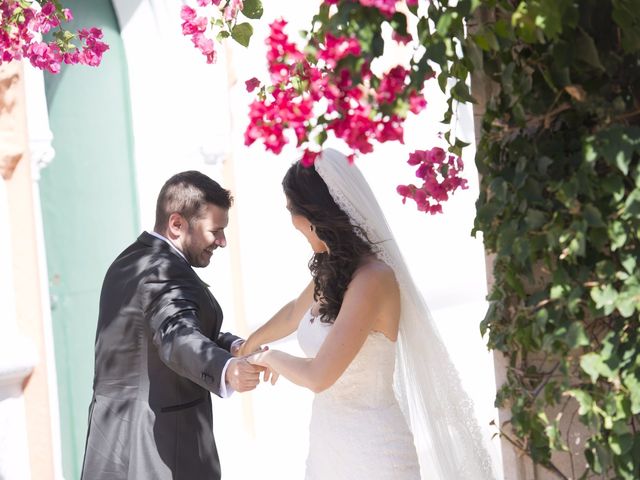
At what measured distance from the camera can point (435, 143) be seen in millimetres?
9094

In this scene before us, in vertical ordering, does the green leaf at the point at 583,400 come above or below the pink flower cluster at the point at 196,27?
below

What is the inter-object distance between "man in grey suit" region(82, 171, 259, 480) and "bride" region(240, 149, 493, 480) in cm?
32

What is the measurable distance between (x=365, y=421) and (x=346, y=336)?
0.45 metres

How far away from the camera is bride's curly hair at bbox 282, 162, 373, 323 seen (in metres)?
3.45

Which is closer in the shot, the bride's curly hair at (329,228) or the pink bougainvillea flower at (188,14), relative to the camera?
the pink bougainvillea flower at (188,14)

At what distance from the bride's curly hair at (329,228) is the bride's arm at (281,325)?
0.46 m

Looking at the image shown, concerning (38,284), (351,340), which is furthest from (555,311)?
(38,284)

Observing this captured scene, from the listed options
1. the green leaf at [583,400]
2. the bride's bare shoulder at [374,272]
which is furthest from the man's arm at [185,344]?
the green leaf at [583,400]

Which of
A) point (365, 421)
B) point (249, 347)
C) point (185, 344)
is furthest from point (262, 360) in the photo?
point (249, 347)

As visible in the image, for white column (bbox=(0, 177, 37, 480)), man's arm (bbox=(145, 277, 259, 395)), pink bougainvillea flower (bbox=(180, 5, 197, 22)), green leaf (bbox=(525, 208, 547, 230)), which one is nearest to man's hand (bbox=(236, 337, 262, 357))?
man's arm (bbox=(145, 277, 259, 395))

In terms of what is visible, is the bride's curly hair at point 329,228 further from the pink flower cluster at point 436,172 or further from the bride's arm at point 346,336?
the pink flower cluster at point 436,172

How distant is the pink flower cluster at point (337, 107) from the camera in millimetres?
2059

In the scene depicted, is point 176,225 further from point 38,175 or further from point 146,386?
point 38,175

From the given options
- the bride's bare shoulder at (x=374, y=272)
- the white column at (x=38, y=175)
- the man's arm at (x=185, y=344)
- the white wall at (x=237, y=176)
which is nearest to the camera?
the bride's bare shoulder at (x=374, y=272)
